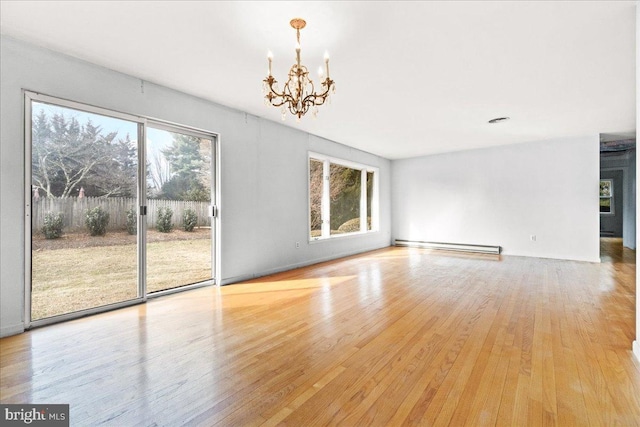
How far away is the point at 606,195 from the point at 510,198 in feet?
24.3

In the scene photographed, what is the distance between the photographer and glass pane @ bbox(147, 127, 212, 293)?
378 centimetres

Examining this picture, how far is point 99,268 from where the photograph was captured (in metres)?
3.27

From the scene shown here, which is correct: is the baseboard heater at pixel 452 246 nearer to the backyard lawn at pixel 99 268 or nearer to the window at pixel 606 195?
the backyard lawn at pixel 99 268

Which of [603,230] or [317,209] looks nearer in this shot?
[317,209]

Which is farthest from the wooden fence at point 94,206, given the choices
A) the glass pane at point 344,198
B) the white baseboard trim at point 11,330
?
the glass pane at point 344,198

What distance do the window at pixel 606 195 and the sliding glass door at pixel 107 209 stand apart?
1420cm

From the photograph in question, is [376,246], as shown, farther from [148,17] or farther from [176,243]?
[148,17]

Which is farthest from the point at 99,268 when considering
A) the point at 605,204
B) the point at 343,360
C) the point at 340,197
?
the point at 605,204

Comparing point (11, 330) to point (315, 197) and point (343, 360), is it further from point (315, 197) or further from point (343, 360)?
point (315, 197)

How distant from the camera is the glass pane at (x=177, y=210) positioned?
3.78 metres

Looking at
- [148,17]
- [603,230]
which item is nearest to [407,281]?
[148,17]

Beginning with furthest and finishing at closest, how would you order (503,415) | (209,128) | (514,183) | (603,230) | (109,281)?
(603,230)
(514,183)
(209,128)
(109,281)
(503,415)

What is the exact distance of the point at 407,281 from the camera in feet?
14.9

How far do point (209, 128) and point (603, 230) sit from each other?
14.6 meters
